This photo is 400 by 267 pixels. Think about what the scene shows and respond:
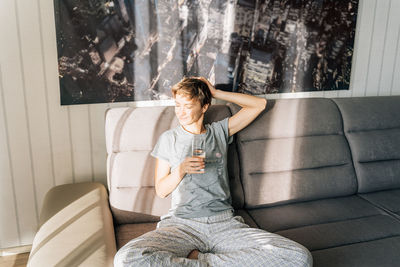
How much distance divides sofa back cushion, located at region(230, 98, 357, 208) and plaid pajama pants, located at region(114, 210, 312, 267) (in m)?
0.38

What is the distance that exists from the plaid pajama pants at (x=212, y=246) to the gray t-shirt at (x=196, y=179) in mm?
50

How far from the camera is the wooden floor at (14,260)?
1.99 metres

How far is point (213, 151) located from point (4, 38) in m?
1.20

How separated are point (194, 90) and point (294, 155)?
0.75 m

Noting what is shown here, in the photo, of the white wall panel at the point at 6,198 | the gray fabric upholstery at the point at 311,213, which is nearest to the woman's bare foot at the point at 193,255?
the gray fabric upholstery at the point at 311,213

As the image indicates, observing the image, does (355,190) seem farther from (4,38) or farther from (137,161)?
(4,38)

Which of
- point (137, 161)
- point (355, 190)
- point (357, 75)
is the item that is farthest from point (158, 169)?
point (357, 75)

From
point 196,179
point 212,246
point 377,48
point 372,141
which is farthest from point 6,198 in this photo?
point 377,48

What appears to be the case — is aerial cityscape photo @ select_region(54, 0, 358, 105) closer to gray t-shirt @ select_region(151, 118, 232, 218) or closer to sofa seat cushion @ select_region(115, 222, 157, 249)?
gray t-shirt @ select_region(151, 118, 232, 218)

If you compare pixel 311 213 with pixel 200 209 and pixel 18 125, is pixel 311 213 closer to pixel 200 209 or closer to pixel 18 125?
pixel 200 209

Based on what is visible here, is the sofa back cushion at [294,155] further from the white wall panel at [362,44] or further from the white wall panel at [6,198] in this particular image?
the white wall panel at [6,198]

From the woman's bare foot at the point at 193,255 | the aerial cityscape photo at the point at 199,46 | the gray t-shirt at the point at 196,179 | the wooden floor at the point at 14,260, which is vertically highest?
the aerial cityscape photo at the point at 199,46

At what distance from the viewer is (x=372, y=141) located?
2135 millimetres

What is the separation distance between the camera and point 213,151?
174 centimetres
